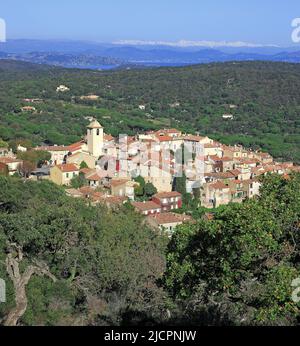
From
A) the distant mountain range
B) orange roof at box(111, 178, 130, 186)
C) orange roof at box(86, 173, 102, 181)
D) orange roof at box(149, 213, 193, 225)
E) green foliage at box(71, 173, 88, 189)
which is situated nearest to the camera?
orange roof at box(149, 213, 193, 225)

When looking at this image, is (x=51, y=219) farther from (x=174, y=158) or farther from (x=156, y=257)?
(x=174, y=158)

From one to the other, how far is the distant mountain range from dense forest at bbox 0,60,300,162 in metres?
19.1

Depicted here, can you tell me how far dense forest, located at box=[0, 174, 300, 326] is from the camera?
6.50 m

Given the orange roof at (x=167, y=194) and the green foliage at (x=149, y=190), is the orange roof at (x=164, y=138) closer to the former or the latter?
the green foliage at (x=149, y=190)

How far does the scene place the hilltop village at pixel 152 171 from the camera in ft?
92.9

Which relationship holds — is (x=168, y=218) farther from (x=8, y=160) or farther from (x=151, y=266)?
(x=151, y=266)

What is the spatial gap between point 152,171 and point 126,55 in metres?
146

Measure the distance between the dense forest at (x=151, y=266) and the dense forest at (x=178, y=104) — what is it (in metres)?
28.8

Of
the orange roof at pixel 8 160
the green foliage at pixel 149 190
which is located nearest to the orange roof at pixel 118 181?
the green foliage at pixel 149 190

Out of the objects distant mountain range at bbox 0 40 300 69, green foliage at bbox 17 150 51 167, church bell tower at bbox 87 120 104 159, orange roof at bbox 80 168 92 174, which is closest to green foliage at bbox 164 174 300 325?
orange roof at bbox 80 168 92 174

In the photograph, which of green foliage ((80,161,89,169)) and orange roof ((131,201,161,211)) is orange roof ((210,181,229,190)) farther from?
green foliage ((80,161,89,169))

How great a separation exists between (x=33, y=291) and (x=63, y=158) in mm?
25669

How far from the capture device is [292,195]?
723 centimetres
